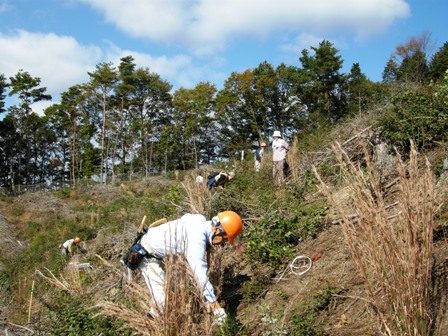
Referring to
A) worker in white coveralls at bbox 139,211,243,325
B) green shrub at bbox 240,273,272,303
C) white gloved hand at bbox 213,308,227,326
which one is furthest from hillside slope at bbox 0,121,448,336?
worker in white coveralls at bbox 139,211,243,325

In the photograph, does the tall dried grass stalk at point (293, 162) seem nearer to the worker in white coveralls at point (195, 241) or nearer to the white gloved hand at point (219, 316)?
the worker in white coveralls at point (195, 241)

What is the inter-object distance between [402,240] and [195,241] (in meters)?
1.86

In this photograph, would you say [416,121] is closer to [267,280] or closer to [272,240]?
[272,240]

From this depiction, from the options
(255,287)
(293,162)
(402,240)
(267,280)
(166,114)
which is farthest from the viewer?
(166,114)

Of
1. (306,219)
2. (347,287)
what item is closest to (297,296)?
(347,287)

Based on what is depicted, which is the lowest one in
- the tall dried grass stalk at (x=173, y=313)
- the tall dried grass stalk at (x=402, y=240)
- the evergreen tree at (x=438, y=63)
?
the tall dried grass stalk at (x=173, y=313)

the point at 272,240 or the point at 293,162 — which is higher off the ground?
the point at 293,162

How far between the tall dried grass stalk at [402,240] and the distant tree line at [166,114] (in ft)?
91.2

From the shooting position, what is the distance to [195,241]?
12.4ft

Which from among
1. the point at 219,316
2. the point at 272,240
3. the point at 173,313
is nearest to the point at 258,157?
the point at 272,240

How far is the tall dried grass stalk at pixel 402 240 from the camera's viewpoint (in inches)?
95.6

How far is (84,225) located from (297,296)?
526 inches

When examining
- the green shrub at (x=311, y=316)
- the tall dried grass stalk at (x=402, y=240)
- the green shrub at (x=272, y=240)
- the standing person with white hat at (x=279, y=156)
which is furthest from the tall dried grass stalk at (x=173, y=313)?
the standing person with white hat at (x=279, y=156)

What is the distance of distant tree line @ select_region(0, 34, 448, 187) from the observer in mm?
34406
